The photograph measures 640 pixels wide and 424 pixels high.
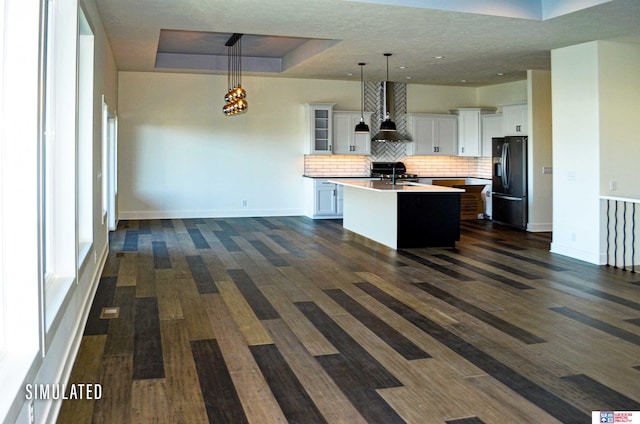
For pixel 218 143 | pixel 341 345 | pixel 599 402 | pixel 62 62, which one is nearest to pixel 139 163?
pixel 218 143

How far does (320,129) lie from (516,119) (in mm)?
3937

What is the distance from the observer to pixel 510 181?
11.1 metres

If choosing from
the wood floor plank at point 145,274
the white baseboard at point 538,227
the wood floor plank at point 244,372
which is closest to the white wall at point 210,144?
the wood floor plank at point 145,274

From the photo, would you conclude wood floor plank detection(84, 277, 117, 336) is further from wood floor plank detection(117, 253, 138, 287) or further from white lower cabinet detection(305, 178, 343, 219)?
white lower cabinet detection(305, 178, 343, 219)

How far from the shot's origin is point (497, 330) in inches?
188

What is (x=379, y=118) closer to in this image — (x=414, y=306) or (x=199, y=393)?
(x=414, y=306)

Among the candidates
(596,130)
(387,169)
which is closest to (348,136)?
(387,169)

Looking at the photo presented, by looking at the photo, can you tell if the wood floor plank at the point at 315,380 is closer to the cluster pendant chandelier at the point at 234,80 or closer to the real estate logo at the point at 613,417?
the real estate logo at the point at 613,417

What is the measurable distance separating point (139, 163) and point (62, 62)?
7.76 m

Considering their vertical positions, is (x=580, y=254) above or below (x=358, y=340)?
above

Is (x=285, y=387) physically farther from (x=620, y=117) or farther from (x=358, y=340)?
(x=620, y=117)

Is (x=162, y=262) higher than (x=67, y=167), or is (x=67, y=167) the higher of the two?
(x=67, y=167)

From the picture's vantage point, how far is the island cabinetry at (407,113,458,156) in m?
13.4

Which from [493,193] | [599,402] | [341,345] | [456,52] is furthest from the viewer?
[493,193]
